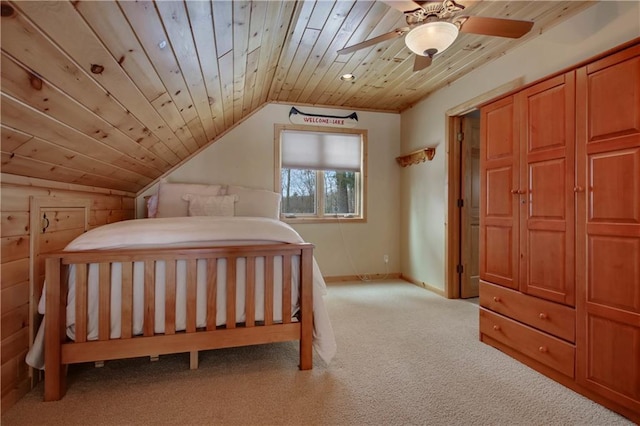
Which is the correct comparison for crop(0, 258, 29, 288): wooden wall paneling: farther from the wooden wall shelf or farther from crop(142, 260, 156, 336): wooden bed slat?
the wooden wall shelf

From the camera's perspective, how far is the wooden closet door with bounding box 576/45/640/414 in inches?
56.1

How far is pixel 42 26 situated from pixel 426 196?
3.59 meters

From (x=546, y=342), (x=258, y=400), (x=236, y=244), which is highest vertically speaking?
(x=236, y=244)

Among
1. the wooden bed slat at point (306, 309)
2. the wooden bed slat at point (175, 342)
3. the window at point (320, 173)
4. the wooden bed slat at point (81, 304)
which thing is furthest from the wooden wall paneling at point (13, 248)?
the window at point (320, 173)

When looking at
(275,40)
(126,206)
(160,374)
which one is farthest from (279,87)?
(160,374)

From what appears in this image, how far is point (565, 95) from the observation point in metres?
1.71

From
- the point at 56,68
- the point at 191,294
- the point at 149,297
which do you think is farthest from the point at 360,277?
the point at 56,68

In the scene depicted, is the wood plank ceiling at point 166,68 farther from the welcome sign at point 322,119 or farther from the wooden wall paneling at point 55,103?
the welcome sign at point 322,119

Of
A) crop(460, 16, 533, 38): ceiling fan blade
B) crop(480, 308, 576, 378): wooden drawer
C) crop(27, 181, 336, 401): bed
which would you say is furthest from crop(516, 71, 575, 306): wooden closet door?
crop(27, 181, 336, 401): bed

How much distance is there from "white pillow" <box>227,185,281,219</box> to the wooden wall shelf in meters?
1.75

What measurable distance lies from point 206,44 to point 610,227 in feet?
7.20

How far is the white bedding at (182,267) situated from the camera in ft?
5.40

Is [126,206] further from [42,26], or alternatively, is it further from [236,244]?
[42,26]

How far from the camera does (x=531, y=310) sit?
6.24ft
